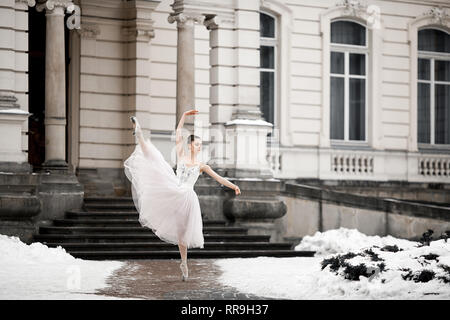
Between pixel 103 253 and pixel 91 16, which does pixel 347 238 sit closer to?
pixel 103 253

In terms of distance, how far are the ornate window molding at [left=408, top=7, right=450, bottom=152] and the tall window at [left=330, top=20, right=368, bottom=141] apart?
1283 millimetres

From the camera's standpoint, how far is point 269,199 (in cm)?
2267

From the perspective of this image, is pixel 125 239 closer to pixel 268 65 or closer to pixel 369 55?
pixel 268 65

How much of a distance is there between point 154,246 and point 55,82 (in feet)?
12.3

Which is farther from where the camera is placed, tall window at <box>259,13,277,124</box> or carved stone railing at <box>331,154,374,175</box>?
carved stone railing at <box>331,154,374,175</box>

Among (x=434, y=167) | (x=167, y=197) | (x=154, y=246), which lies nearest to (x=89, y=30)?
(x=154, y=246)

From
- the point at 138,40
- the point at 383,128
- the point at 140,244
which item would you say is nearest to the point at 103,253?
the point at 140,244

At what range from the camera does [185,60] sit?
891 inches

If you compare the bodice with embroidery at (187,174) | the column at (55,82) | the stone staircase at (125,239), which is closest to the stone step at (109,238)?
the stone staircase at (125,239)

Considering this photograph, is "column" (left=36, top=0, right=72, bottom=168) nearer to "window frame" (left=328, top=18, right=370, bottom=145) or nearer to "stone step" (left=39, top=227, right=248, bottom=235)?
"stone step" (left=39, top=227, right=248, bottom=235)

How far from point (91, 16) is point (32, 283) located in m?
11.2

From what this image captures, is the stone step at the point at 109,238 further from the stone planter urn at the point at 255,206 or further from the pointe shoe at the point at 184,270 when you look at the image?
the pointe shoe at the point at 184,270

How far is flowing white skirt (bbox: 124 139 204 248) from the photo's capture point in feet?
49.8

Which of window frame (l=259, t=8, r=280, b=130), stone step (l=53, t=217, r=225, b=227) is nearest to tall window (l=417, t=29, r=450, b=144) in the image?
window frame (l=259, t=8, r=280, b=130)
